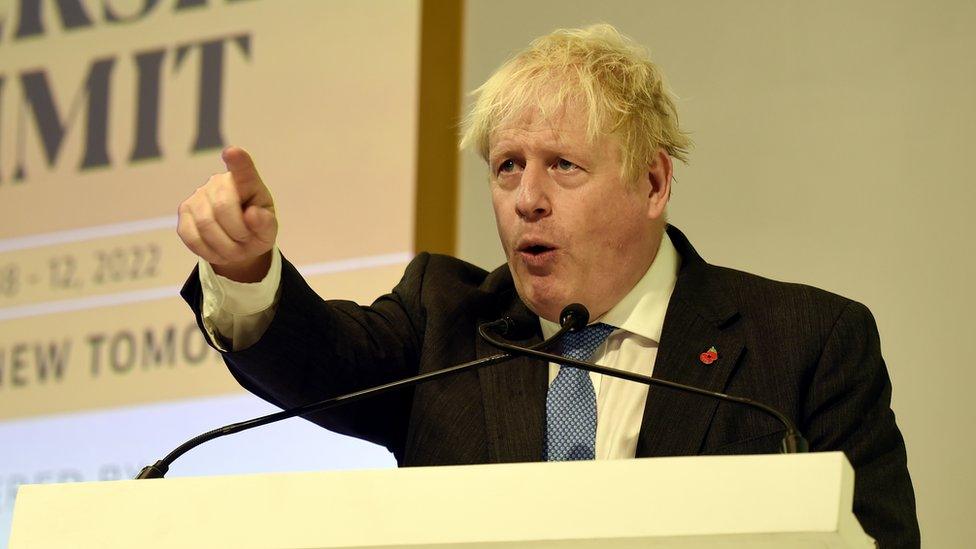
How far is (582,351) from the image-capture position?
2072 millimetres

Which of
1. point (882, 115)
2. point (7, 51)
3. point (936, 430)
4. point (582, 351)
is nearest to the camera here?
point (582, 351)

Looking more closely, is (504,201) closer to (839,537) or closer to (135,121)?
(839,537)

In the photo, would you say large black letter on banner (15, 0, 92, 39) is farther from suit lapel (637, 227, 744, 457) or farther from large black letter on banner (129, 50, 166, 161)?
suit lapel (637, 227, 744, 457)

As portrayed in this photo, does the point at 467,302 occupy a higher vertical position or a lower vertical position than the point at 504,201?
lower

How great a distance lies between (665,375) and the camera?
196cm

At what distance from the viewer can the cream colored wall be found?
2852 millimetres

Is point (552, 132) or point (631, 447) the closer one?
point (631, 447)

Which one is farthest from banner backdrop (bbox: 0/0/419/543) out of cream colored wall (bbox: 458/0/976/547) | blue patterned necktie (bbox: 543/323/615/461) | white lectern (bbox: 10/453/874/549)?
white lectern (bbox: 10/453/874/549)

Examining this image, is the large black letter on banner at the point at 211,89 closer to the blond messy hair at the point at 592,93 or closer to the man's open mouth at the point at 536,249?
the blond messy hair at the point at 592,93

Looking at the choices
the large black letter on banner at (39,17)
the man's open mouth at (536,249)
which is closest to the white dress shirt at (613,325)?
the man's open mouth at (536,249)

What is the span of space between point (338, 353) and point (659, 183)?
2.03ft

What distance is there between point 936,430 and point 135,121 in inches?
81.2

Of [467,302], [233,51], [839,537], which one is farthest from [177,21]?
[839,537]

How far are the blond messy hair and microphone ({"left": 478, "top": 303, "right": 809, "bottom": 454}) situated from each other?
44 centimetres
